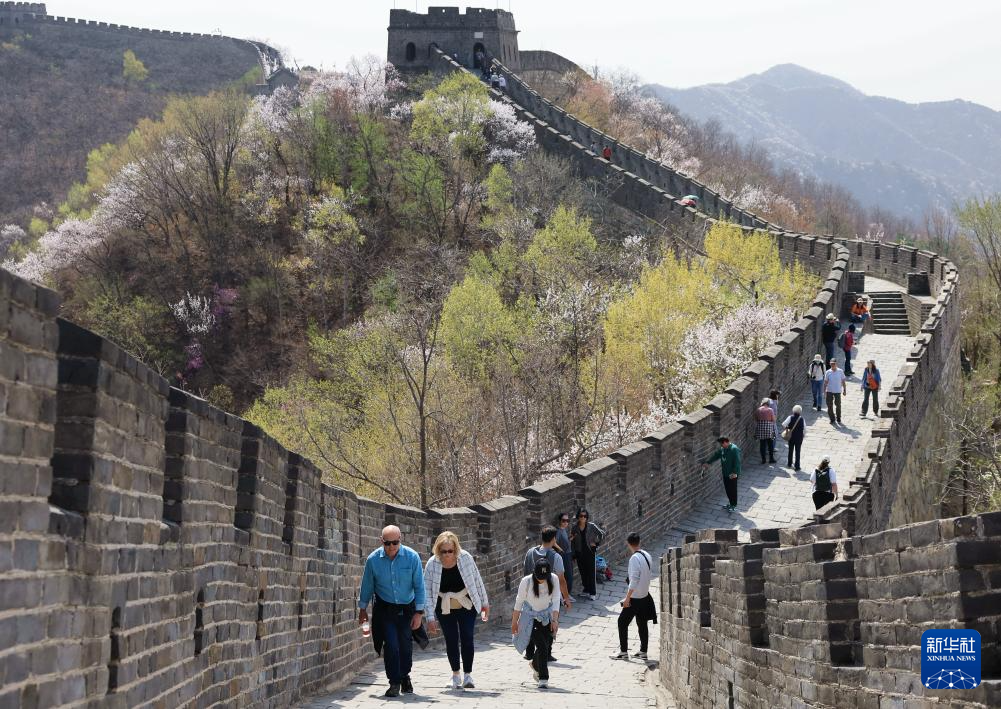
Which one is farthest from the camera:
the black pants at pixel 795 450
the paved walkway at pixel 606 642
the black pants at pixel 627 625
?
the black pants at pixel 795 450

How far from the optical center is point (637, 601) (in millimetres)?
11742

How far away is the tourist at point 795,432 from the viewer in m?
19.5

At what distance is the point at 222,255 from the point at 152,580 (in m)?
50.6

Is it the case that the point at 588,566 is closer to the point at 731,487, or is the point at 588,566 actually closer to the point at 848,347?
the point at 731,487

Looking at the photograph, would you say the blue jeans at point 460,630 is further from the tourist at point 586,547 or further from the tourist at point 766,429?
the tourist at point 766,429

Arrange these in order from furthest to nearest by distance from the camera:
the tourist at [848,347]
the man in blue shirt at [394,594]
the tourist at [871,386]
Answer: the tourist at [848,347] → the tourist at [871,386] → the man in blue shirt at [394,594]

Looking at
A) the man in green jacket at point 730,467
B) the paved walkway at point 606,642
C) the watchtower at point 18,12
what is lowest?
the paved walkway at point 606,642

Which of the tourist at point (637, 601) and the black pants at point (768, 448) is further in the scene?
the black pants at point (768, 448)

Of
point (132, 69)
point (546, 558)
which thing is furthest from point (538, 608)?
point (132, 69)

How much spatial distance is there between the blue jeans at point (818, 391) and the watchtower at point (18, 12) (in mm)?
87393

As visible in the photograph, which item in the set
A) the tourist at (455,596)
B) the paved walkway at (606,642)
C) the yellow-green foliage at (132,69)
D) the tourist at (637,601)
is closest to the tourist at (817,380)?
the paved walkway at (606,642)

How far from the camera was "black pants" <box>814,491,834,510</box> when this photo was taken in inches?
655

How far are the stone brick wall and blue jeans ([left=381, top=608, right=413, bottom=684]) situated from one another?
1.87 meters

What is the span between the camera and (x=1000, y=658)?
4121 mm
